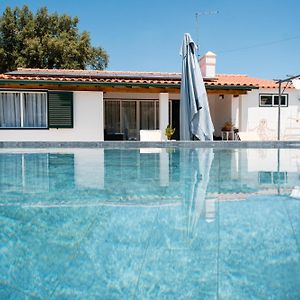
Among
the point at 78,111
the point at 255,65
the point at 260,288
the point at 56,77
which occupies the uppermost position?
the point at 255,65

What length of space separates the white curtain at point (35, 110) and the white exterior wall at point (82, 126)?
0.44m

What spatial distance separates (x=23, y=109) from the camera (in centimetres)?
1853

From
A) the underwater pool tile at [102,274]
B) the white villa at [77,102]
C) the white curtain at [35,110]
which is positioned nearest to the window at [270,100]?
the white villa at [77,102]

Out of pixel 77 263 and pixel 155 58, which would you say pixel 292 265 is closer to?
pixel 77 263

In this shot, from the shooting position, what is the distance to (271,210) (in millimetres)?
5840

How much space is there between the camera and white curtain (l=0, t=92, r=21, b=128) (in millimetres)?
18500

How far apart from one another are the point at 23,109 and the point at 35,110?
1.74 feet

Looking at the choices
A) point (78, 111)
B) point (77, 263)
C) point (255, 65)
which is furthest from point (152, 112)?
point (77, 263)

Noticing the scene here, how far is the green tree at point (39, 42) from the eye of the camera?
3419cm

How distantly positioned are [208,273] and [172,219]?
159 centimetres

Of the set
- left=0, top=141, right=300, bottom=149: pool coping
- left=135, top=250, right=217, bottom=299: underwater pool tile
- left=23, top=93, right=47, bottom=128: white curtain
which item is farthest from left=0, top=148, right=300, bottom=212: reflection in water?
left=23, top=93, right=47, bottom=128: white curtain

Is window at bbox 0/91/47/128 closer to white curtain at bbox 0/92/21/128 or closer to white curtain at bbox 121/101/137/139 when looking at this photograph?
white curtain at bbox 0/92/21/128

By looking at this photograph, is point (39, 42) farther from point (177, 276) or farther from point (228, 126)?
point (177, 276)

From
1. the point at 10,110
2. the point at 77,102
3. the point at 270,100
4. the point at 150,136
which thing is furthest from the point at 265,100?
the point at 10,110
